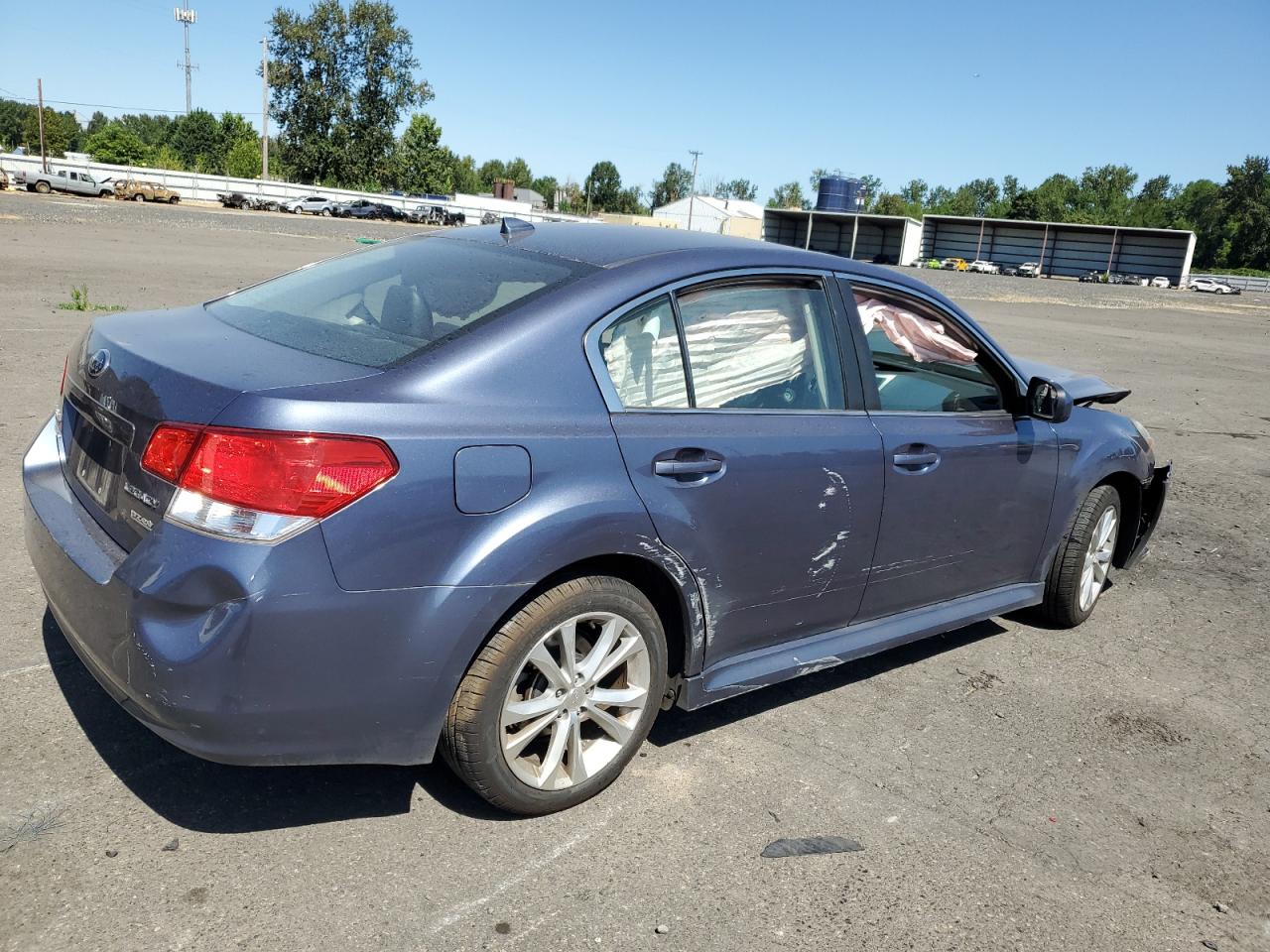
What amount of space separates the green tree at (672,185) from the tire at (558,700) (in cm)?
17634

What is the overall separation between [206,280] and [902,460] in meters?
15.7

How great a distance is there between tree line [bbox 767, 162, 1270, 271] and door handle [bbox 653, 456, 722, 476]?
4089 inches

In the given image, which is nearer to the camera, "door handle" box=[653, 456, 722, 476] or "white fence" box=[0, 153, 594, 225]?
"door handle" box=[653, 456, 722, 476]

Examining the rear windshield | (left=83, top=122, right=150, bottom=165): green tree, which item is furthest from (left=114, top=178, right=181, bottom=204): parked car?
the rear windshield

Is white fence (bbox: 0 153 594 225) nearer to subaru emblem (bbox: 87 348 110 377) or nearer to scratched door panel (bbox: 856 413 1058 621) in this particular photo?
scratched door panel (bbox: 856 413 1058 621)

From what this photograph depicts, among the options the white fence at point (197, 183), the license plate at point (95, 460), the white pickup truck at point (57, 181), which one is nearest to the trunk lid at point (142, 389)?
the license plate at point (95, 460)

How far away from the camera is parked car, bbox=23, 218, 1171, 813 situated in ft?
8.16

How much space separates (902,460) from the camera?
3.72 meters

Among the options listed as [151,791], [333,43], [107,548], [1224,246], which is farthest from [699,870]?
[1224,246]

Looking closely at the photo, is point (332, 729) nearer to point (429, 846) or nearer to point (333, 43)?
point (429, 846)

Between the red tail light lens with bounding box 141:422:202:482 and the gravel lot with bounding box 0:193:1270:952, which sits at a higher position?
the red tail light lens with bounding box 141:422:202:482

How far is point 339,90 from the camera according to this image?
86.8 m

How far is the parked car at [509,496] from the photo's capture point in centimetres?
249

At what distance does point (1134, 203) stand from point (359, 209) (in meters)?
132
